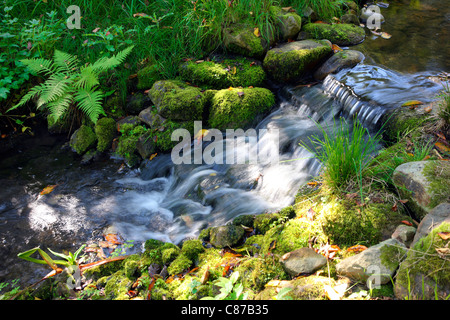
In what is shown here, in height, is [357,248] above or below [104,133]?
above

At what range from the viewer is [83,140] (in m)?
5.16

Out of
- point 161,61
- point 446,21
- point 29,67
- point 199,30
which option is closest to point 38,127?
point 29,67

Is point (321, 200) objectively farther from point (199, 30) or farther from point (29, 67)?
point (29, 67)

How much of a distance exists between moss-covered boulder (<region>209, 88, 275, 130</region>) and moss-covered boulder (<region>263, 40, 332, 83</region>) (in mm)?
590

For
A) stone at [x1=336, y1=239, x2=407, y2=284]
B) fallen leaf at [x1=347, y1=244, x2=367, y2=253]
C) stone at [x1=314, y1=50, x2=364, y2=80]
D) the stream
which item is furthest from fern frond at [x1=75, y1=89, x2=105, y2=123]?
stone at [x1=336, y1=239, x2=407, y2=284]

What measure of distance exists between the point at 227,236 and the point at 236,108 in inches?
91.1

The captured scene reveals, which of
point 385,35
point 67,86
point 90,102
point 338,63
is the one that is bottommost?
point 90,102

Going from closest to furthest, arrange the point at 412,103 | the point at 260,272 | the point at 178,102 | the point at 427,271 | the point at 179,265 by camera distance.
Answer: the point at 427,271, the point at 260,272, the point at 179,265, the point at 412,103, the point at 178,102

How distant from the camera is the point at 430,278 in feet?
6.31

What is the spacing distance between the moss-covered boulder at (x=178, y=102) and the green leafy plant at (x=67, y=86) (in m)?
0.77

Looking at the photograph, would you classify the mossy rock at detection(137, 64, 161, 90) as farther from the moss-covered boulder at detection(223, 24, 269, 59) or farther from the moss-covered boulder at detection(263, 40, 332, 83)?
the moss-covered boulder at detection(263, 40, 332, 83)

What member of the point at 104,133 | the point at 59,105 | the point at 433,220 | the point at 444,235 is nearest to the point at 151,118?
the point at 104,133

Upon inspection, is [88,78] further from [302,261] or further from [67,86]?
[302,261]
